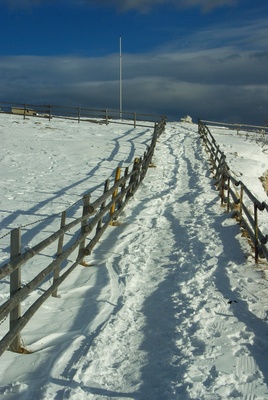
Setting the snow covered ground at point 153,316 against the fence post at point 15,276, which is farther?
the fence post at point 15,276

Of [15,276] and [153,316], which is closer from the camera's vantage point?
[15,276]

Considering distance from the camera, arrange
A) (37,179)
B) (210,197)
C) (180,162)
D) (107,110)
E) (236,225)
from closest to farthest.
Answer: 1. (236,225)
2. (210,197)
3. (37,179)
4. (180,162)
5. (107,110)

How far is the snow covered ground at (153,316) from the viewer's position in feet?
13.3

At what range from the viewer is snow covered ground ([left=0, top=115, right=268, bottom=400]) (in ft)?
13.3

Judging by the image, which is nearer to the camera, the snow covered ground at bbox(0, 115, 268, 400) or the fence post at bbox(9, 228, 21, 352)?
the snow covered ground at bbox(0, 115, 268, 400)

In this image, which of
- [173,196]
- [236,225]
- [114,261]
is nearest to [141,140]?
[173,196]

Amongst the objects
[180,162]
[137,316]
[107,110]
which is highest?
[107,110]

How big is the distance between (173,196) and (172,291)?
7243 millimetres

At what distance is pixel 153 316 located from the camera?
18.0 ft

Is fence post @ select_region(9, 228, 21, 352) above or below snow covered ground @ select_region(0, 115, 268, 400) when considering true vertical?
above

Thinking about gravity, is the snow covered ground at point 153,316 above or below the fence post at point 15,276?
below

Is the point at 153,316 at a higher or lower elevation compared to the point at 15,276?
lower

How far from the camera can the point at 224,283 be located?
646cm

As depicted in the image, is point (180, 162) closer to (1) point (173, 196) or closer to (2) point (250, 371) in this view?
(1) point (173, 196)
